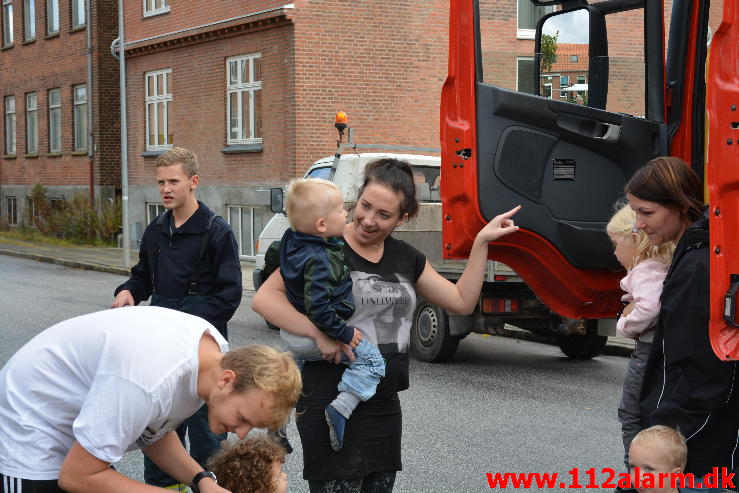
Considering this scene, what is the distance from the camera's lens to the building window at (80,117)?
30670mm

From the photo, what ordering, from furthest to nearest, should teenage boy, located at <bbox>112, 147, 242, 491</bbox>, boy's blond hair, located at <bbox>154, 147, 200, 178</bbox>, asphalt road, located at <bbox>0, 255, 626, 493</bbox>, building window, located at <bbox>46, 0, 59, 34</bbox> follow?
building window, located at <bbox>46, 0, 59, 34</bbox>, asphalt road, located at <bbox>0, 255, 626, 493</bbox>, boy's blond hair, located at <bbox>154, 147, 200, 178</bbox>, teenage boy, located at <bbox>112, 147, 242, 491</bbox>

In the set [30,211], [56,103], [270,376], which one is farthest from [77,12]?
[270,376]

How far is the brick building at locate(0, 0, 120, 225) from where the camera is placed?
29.5m

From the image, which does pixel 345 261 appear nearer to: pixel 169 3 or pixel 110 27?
pixel 169 3

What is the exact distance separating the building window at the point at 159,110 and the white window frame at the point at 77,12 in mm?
5221

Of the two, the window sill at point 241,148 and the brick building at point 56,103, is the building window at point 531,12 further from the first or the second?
the brick building at point 56,103

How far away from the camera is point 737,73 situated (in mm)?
3717

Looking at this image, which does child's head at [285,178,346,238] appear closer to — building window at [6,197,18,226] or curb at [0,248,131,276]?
curb at [0,248,131,276]

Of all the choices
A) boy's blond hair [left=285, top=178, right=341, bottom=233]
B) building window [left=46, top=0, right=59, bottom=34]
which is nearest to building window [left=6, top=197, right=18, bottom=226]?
building window [left=46, top=0, right=59, bottom=34]

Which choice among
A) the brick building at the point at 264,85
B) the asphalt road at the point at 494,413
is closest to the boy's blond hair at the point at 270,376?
the asphalt road at the point at 494,413

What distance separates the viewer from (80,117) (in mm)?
31078

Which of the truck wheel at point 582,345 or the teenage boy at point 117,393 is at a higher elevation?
the teenage boy at point 117,393

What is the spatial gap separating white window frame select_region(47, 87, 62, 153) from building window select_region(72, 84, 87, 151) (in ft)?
4.16

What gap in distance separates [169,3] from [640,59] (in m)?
21.4
